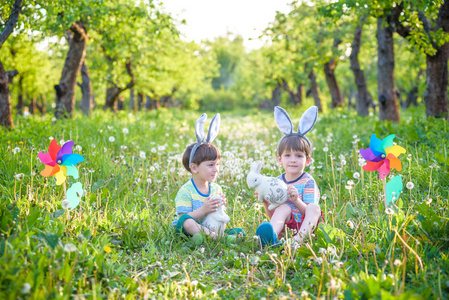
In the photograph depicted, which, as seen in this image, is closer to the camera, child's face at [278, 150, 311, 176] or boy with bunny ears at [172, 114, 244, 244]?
boy with bunny ears at [172, 114, 244, 244]

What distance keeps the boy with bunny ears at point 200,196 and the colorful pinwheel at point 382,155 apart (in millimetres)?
1218

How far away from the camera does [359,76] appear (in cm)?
1171

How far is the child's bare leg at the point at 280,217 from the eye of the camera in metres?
3.22

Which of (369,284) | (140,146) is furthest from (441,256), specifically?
(140,146)

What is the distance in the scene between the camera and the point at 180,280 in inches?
101

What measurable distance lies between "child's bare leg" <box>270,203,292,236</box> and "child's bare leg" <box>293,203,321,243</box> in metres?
0.16

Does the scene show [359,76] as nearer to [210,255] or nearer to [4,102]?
[4,102]

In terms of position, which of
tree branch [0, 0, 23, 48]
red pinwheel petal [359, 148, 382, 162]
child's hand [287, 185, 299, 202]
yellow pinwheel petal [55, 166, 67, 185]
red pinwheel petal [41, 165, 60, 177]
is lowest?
child's hand [287, 185, 299, 202]

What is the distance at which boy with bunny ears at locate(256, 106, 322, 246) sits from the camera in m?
3.14

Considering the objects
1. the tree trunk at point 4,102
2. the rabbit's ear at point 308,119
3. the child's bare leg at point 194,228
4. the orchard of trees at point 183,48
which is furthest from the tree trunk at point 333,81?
the child's bare leg at point 194,228

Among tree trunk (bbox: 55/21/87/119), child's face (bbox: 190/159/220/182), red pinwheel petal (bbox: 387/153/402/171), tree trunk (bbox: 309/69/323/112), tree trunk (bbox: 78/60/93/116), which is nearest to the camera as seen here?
red pinwheel petal (bbox: 387/153/402/171)

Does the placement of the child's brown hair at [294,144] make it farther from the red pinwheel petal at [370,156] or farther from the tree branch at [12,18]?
the tree branch at [12,18]

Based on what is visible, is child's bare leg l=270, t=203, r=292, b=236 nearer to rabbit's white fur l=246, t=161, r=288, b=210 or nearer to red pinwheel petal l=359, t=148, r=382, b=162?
rabbit's white fur l=246, t=161, r=288, b=210

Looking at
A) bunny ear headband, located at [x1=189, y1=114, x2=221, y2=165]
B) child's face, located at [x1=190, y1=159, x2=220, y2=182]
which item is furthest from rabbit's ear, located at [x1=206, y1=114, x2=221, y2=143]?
child's face, located at [x1=190, y1=159, x2=220, y2=182]
